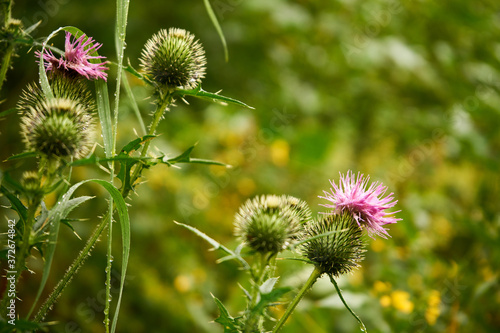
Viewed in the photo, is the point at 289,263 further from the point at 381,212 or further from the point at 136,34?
the point at 136,34

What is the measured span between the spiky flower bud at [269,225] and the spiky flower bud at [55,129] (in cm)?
46

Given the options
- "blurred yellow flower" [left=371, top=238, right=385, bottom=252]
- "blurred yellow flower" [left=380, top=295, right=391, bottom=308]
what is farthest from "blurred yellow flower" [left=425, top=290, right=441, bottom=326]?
"blurred yellow flower" [left=371, top=238, right=385, bottom=252]

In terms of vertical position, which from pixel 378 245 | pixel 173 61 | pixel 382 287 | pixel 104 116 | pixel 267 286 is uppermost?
pixel 378 245

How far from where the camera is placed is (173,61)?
129cm

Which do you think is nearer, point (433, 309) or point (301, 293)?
point (301, 293)

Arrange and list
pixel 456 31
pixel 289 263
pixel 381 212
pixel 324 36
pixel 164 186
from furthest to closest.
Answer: pixel 456 31 < pixel 324 36 < pixel 164 186 < pixel 289 263 < pixel 381 212

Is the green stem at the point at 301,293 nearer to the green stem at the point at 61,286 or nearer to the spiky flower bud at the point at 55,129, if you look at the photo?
the green stem at the point at 61,286

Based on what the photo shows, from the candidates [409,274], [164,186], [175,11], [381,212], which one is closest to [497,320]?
[409,274]

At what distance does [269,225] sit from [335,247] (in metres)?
0.27

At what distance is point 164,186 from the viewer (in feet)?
11.6

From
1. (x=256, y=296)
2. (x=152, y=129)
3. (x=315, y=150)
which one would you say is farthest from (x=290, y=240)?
(x=315, y=150)

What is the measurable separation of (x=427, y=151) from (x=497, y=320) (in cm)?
227

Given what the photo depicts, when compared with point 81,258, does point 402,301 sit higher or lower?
higher

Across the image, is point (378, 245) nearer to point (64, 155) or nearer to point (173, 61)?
point (173, 61)
